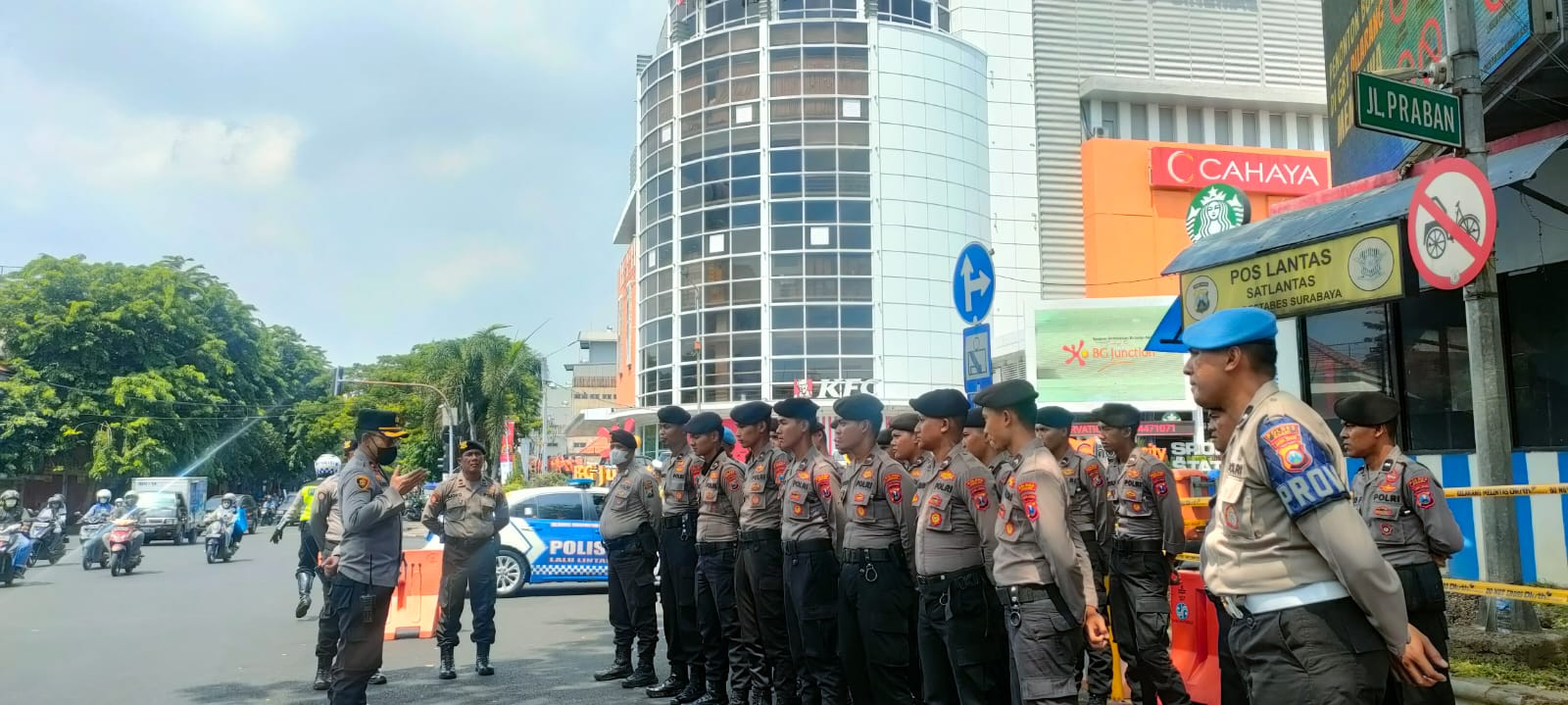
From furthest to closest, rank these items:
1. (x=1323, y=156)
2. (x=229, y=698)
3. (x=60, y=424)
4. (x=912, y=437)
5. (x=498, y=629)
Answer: (x=1323, y=156) → (x=60, y=424) → (x=498, y=629) → (x=229, y=698) → (x=912, y=437)

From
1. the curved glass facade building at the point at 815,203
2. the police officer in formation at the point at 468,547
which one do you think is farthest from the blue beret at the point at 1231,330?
the curved glass facade building at the point at 815,203

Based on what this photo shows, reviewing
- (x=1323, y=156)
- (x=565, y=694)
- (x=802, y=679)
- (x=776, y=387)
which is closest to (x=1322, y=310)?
(x=802, y=679)

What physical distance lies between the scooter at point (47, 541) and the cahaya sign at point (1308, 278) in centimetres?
2000

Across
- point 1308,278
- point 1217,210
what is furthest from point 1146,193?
point 1308,278

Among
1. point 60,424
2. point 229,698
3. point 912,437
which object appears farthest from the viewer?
point 60,424

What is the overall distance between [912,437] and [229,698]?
5639mm

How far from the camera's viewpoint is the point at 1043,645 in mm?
4527

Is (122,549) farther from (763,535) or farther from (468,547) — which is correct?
(763,535)

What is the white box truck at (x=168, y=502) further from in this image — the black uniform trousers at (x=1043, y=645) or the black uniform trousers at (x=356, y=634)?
the black uniform trousers at (x=1043, y=645)

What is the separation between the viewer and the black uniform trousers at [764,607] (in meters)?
7.20

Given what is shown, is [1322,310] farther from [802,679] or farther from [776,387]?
[776,387]

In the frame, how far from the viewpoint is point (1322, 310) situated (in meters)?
9.82

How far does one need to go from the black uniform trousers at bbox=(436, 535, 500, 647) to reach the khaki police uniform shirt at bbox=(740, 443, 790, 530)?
3.09 meters

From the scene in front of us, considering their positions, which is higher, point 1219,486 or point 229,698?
point 1219,486
